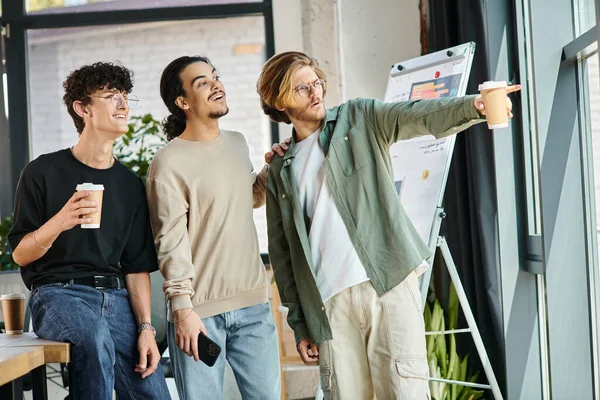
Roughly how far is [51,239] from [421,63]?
206cm

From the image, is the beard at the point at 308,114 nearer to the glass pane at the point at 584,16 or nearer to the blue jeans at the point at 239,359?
the blue jeans at the point at 239,359

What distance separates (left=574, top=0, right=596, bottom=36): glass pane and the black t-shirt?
71.6 inches

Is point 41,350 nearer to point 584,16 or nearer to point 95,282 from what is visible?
point 95,282

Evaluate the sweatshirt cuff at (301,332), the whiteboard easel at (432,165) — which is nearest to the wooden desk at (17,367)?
the sweatshirt cuff at (301,332)

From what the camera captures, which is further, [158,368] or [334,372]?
[158,368]

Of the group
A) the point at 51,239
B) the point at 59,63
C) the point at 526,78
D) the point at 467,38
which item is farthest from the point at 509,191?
the point at 59,63

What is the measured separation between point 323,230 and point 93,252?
0.67 meters

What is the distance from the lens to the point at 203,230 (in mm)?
2203

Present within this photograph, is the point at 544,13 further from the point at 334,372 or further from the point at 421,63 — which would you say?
the point at 334,372

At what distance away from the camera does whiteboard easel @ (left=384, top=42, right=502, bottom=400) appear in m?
3.15

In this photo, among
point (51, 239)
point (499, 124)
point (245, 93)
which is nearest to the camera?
point (499, 124)

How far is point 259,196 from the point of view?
2.49m

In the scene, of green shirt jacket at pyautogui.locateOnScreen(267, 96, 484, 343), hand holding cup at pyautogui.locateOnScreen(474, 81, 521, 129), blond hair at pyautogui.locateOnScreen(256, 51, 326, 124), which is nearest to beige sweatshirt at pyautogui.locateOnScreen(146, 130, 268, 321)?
green shirt jacket at pyautogui.locateOnScreen(267, 96, 484, 343)

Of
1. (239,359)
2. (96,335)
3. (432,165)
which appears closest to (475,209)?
(432,165)
